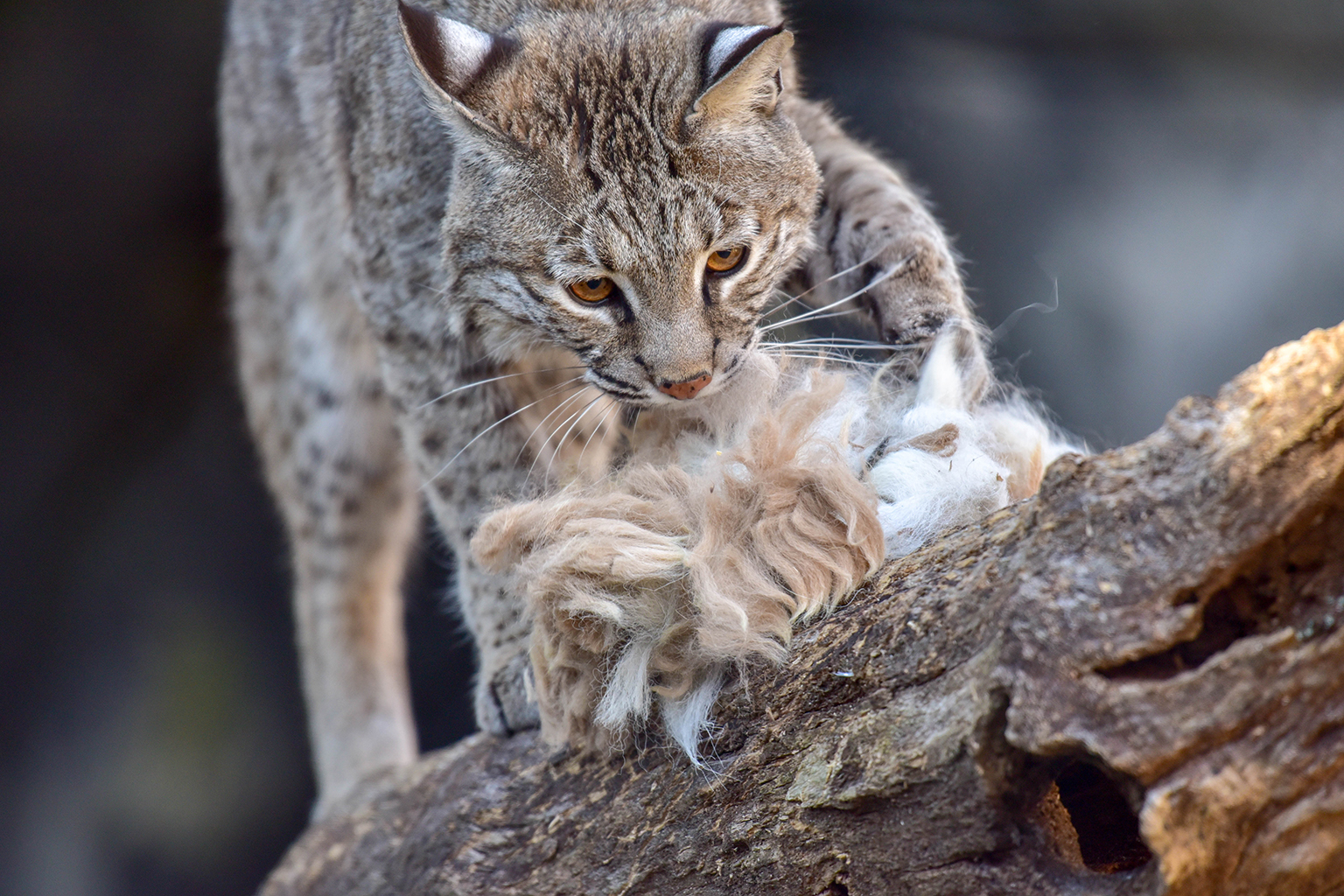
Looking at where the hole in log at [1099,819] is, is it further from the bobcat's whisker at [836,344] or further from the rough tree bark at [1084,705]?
the bobcat's whisker at [836,344]

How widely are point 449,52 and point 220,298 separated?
8.22ft

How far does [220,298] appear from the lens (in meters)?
3.85

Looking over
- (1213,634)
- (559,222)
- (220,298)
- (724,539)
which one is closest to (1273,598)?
(1213,634)

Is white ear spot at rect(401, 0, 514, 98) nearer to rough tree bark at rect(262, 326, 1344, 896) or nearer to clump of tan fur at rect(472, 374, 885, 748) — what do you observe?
clump of tan fur at rect(472, 374, 885, 748)

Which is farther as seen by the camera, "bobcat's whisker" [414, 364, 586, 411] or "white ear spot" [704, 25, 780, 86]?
"bobcat's whisker" [414, 364, 586, 411]

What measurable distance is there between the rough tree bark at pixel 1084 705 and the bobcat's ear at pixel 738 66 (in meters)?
0.81

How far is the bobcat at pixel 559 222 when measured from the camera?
166 cm

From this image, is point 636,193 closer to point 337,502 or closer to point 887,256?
point 887,256

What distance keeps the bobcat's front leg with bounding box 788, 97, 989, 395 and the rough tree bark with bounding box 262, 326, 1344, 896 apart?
1.90 ft

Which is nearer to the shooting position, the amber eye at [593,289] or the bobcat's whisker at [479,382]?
the amber eye at [593,289]

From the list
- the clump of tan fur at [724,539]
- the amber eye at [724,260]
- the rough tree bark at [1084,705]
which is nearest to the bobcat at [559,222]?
the amber eye at [724,260]

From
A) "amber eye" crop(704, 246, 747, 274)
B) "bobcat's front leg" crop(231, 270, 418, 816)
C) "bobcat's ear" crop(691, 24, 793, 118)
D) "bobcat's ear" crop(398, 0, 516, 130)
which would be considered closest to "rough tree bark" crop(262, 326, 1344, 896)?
"amber eye" crop(704, 246, 747, 274)

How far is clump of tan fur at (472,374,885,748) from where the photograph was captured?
1269 millimetres

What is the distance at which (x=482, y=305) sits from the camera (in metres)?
1.89
